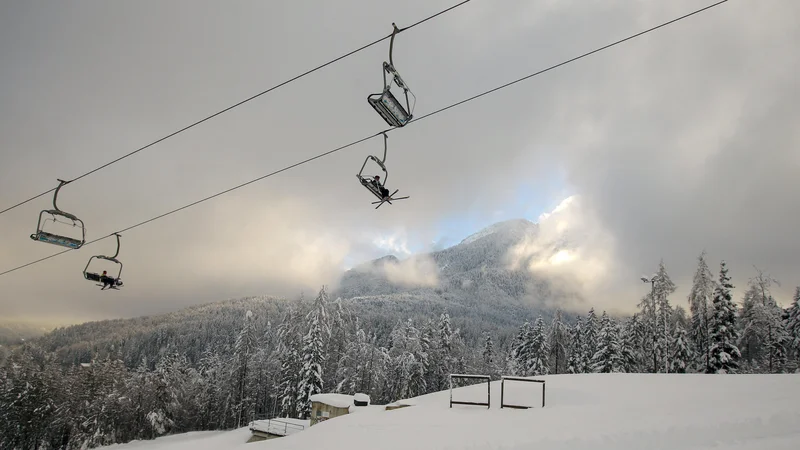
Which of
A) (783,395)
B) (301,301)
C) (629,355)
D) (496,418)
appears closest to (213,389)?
(301,301)

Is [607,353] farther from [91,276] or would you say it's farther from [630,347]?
[91,276]

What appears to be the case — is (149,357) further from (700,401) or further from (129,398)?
(700,401)

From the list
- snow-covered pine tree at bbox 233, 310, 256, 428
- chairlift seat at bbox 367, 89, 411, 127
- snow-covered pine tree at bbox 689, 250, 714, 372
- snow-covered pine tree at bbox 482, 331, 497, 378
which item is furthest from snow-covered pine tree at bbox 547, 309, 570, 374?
chairlift seat at bbox 367, 89, 411, 127

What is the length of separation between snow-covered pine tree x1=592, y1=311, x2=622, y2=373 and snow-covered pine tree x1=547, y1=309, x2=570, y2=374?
925 centimetres

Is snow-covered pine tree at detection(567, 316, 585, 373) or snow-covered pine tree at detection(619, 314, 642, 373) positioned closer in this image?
snow-covered pine tree at detection(619, 314, 642, 373)

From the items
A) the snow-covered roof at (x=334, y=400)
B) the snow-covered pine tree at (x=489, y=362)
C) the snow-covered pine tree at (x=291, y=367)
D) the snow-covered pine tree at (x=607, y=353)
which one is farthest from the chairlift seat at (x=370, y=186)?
the snow-covered pine tree at (x=489, y=362)

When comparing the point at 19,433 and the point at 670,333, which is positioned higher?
the point at 670,333

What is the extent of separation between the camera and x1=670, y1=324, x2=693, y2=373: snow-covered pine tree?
152 ft

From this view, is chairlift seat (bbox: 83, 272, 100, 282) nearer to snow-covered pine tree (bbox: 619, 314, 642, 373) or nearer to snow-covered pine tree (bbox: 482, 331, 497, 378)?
snow-covered pine tree (bbox: 619, 314, 642, 373)

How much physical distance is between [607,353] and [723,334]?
475 inches

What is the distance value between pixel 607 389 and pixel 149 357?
167 metres

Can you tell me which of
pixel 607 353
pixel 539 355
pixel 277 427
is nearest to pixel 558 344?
pixel 539 355

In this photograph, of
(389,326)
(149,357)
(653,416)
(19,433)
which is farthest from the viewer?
(149,357)

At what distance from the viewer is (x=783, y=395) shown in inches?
600
